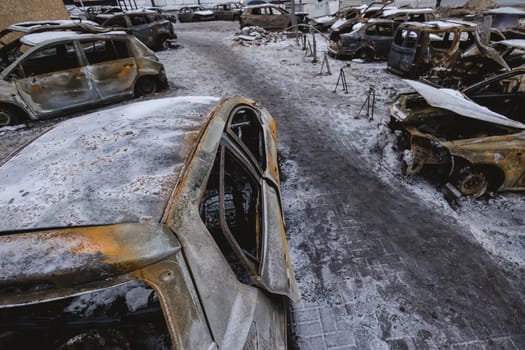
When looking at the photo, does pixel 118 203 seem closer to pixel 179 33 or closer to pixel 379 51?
pixel 379 51

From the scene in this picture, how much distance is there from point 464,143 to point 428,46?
18.6ft

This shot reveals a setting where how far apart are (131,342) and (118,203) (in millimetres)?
870

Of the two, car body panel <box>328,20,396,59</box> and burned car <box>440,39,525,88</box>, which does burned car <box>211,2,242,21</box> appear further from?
burned car <box>440,39,525,88</box>

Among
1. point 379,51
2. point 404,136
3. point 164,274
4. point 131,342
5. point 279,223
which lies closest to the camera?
point 164,274

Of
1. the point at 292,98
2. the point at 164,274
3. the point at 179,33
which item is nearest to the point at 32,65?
the point at 292,98

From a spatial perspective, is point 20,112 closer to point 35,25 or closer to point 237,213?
point 35,25

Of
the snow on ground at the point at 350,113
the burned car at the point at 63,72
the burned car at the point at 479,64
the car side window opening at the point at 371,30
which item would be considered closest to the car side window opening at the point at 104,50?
the burned car at the point at 63,72

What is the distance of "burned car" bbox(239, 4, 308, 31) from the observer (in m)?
15.5

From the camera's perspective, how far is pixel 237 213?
239cm

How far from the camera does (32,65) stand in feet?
19.8

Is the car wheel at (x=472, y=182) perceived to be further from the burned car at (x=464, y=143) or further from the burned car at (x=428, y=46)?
the burned car at (x=428, y=46)

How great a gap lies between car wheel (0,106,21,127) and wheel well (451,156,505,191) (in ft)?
26.5


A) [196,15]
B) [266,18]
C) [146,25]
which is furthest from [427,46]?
[196,15]

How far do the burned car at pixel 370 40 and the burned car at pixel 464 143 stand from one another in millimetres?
6322
